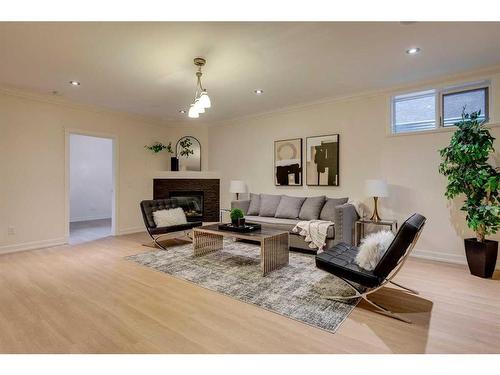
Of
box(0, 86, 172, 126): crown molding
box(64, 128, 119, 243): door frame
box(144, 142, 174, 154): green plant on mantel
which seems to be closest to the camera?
box(0, 86, 172, 126): crown molding

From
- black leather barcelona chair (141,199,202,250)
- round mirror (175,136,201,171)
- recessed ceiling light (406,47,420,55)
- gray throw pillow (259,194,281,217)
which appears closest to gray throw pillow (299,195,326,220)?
gray throw pillow (259,194,281,217)

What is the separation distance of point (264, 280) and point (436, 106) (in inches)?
140

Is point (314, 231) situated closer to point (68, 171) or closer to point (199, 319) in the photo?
point (199, 319)

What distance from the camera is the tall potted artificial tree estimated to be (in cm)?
317

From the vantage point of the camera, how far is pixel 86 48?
9.84 ft

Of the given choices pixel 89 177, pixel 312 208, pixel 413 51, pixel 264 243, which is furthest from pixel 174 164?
pixel 413 51

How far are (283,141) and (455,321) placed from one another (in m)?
4.06

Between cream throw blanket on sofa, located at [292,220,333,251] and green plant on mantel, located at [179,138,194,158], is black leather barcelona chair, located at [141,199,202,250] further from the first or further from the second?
green plant on mantel, located at [179,138,194,158]

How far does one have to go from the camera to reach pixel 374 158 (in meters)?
4.53

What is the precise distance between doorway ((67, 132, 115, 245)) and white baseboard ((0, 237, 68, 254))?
209cm

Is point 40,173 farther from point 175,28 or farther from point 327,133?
point 327,133

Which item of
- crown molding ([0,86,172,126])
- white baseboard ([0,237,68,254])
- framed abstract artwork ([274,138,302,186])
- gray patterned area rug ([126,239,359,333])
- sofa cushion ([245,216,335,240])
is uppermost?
crown molding ([0,86,172,126])

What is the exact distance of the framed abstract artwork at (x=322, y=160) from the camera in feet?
16.2
